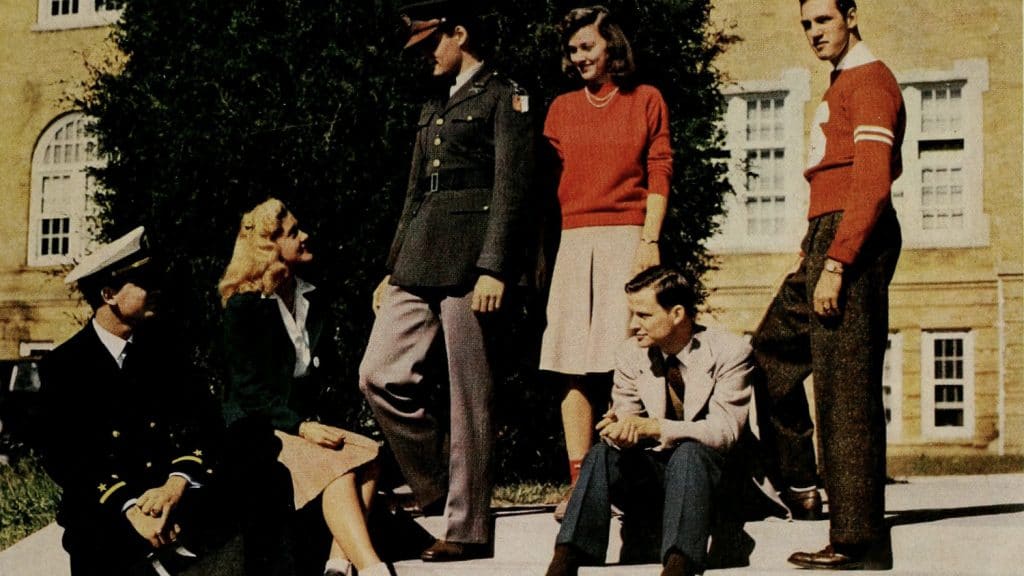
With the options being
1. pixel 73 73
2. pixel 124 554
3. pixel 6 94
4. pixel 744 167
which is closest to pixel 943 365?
pixel 744 167

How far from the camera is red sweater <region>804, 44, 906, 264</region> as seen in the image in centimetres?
452

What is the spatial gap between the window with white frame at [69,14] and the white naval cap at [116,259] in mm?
8713

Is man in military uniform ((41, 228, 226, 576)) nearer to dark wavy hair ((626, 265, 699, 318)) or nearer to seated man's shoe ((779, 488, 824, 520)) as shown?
dark wavy hair ((626, 265, 699, 318))

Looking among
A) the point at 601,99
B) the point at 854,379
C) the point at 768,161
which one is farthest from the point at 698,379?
the point at 768,161

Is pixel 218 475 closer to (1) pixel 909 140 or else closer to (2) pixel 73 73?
(2) pixel 73 73

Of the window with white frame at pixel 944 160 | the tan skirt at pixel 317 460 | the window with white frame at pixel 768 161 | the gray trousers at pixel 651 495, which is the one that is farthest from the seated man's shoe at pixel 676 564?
the window with white frame at pixel 944 160

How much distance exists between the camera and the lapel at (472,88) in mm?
5199

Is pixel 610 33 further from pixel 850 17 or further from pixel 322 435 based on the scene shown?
pixel 322 435

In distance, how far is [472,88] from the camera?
5.21m

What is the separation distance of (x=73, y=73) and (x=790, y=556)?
1084cm

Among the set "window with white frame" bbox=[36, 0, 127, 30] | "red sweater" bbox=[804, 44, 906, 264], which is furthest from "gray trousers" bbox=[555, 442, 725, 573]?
"window with white frame" bbox=[36, 0, 127, 30]

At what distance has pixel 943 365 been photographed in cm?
1421

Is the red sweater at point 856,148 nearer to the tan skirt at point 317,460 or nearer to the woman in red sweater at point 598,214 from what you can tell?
the woman in red sweater at point 598,214

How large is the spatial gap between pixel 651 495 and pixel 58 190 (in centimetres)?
1113
